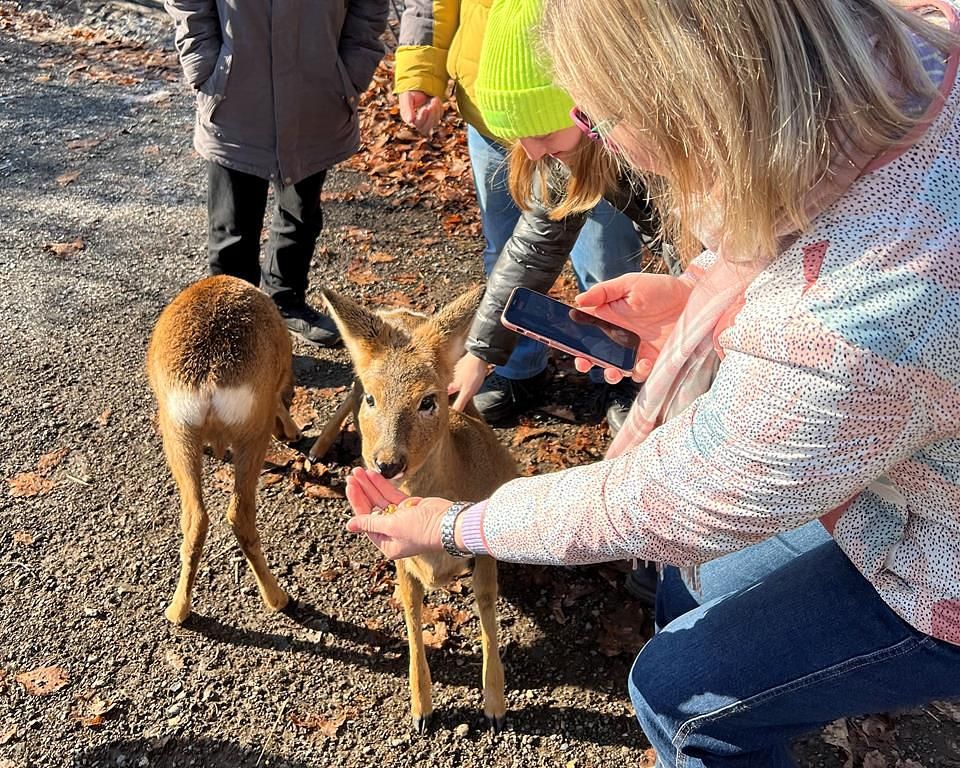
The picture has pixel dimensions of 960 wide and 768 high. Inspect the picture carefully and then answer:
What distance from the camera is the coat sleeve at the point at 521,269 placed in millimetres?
3240

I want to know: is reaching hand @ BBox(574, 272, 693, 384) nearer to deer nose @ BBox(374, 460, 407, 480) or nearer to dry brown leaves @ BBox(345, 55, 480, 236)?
deer nose @ BBox(374, 460, 407, 480)

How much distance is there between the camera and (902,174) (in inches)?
57.3

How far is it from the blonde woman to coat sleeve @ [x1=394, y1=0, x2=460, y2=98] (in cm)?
234

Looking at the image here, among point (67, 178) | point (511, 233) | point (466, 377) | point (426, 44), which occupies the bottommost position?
point (67, 178)

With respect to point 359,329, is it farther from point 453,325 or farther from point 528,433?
point 528,433

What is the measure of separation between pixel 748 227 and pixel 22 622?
335 centimetres

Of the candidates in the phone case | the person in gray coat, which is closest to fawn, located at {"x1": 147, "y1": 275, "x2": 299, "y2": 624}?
the person in gray coat

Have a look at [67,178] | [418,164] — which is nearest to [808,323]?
[418,164]

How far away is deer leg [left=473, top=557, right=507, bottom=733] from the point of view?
324cm

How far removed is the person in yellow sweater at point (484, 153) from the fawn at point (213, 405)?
3.37 feet

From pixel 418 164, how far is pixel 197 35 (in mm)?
3038

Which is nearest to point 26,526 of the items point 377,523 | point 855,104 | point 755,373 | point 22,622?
point 22,622

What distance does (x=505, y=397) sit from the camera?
4.68 meters

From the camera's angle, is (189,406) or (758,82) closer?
(758,82)
